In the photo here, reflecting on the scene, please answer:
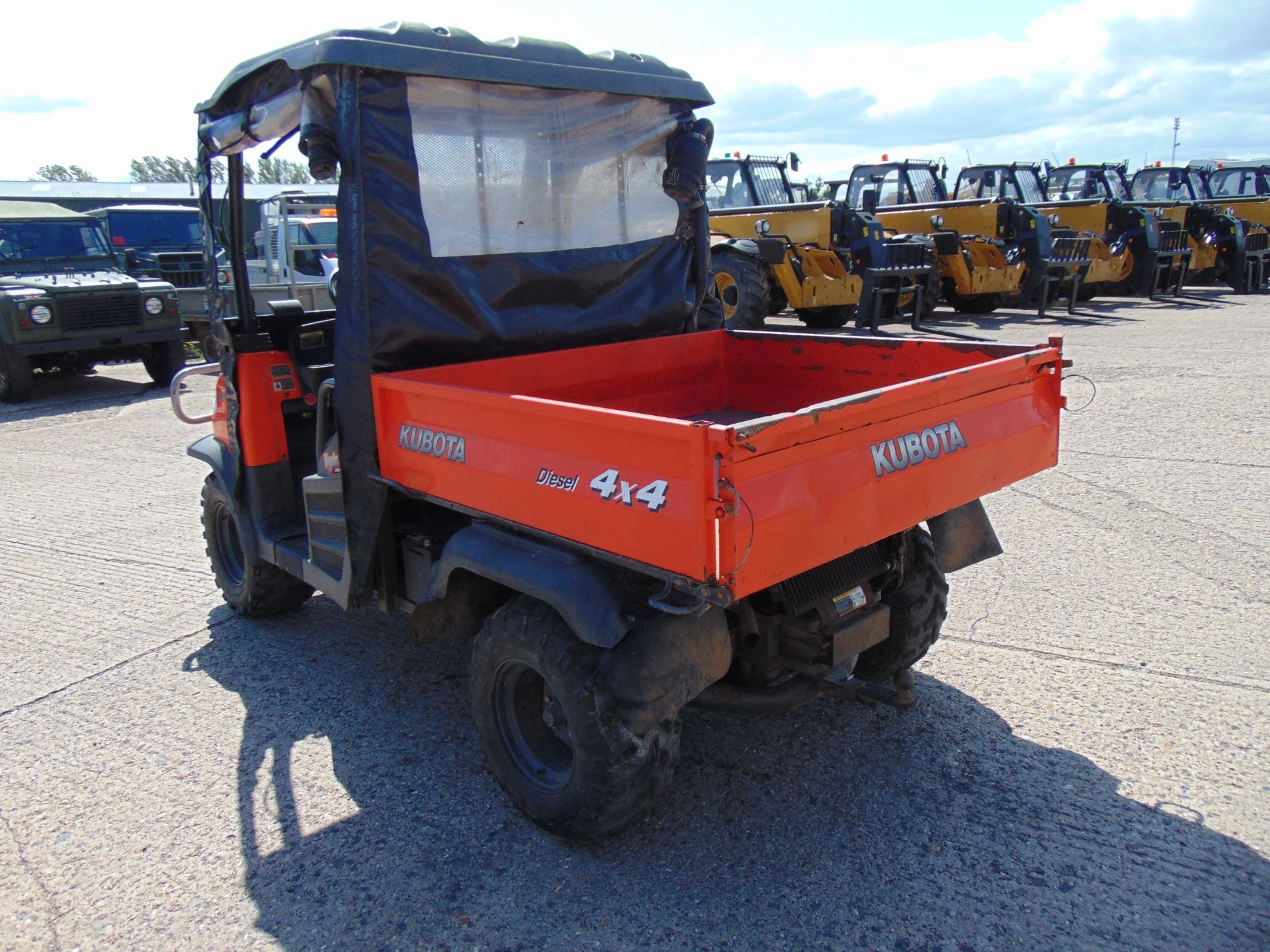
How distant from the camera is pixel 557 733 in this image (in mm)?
3111

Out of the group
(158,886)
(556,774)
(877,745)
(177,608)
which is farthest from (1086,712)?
(177,608)

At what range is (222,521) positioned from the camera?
493 centimetres

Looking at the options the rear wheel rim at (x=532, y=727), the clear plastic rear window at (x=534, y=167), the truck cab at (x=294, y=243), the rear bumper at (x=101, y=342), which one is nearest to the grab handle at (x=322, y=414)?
the clear plastic rear window at (x=534, y=167)

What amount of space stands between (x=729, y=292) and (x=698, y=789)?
10859 mm

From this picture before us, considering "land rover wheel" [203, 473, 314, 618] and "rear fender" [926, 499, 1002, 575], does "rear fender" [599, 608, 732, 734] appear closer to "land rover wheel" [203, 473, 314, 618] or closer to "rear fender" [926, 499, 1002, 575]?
"rear fender" [926, 499, 1002, 575]

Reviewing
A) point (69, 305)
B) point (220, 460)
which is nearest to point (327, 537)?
point (220, 460)

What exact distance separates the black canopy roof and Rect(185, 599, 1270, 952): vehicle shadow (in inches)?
98.1

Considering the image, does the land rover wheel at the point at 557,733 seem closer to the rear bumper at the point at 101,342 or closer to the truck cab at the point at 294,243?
the rear bumper at the point at 101,342

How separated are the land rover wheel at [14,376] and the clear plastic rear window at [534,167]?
10245 mm

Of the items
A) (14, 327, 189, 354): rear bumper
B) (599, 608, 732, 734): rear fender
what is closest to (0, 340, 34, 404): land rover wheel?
(14, 327, 189, 354): rear bumper

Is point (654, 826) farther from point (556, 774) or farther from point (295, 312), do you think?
point (295, 312)

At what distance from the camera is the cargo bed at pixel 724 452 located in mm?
2357

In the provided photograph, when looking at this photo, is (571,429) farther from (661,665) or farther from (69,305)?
(69,305)

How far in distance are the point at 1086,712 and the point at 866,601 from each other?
3.72 ft
